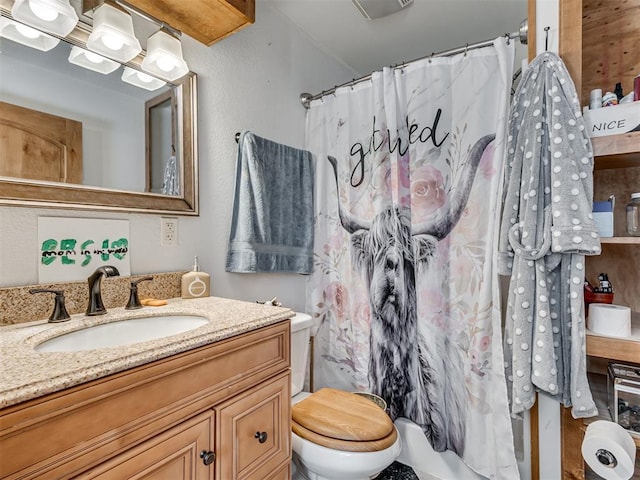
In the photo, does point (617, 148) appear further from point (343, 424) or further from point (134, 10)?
point (134, 10)

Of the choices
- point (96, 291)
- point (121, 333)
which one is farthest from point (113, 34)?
point (121, 333)

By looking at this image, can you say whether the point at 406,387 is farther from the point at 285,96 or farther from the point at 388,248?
the point at 285,96

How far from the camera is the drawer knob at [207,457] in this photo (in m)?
0.77

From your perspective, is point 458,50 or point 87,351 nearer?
point 87,351

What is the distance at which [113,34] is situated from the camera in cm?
109

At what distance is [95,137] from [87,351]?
786mm

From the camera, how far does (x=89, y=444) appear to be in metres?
0.58

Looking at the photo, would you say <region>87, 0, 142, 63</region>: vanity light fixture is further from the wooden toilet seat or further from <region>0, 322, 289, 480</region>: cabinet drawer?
the wooden toilet seat

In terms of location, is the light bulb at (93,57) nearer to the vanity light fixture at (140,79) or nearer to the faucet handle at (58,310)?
the vanity light fixture at (140,79)

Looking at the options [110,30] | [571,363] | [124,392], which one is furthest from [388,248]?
[110,30]

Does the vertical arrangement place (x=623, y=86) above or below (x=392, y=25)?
below

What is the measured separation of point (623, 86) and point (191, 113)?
181 cm

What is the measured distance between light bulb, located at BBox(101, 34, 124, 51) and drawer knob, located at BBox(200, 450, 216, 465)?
4.29 feet

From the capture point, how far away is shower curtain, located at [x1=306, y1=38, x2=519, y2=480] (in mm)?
1366
